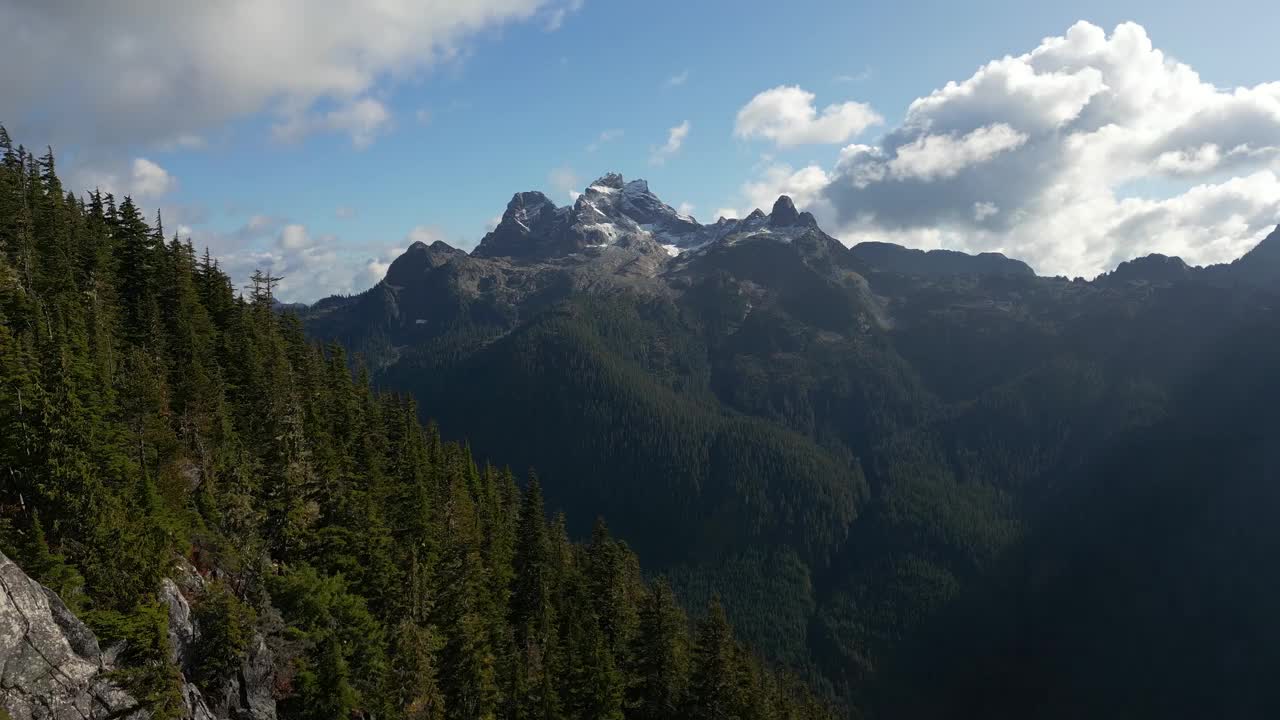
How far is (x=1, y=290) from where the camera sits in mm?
48750

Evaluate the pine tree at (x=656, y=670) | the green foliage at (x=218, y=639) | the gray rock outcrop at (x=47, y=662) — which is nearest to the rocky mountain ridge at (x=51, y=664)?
the gray rock outcrop at (x=47, y=662)

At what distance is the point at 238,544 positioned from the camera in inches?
1747

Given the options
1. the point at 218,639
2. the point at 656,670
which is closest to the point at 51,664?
the point at 218,639

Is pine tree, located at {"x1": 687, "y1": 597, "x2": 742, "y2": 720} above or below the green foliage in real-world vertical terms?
below

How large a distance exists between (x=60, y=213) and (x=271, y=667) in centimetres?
5380

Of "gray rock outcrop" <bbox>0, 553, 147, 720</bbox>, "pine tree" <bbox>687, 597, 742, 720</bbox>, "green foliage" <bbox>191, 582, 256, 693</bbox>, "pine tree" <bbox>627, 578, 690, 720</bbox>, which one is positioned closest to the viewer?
"gray rock outcrop" <bbox>0, 553, 147, 720</bbox>

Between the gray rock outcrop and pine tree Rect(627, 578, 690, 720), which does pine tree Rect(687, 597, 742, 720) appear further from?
the gray rock outcrop

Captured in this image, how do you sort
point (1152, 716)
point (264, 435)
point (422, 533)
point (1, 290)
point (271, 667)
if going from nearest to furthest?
point (271, 667) < point (1, 290) < point (264, 435) < point (422, 533) < point (1152, 716)

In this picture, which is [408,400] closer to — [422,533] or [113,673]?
[422,533]

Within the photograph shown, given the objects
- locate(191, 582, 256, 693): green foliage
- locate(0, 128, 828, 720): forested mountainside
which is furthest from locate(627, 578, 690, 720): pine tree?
locate(191, 582, 256, 693): green foliage

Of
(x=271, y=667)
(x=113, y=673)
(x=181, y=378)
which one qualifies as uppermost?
(x=181, y=378)

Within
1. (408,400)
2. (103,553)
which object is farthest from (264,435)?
(408,400)

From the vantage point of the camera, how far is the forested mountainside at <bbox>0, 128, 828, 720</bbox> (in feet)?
113

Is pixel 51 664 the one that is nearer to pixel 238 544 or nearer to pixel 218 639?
pixel 218 639
